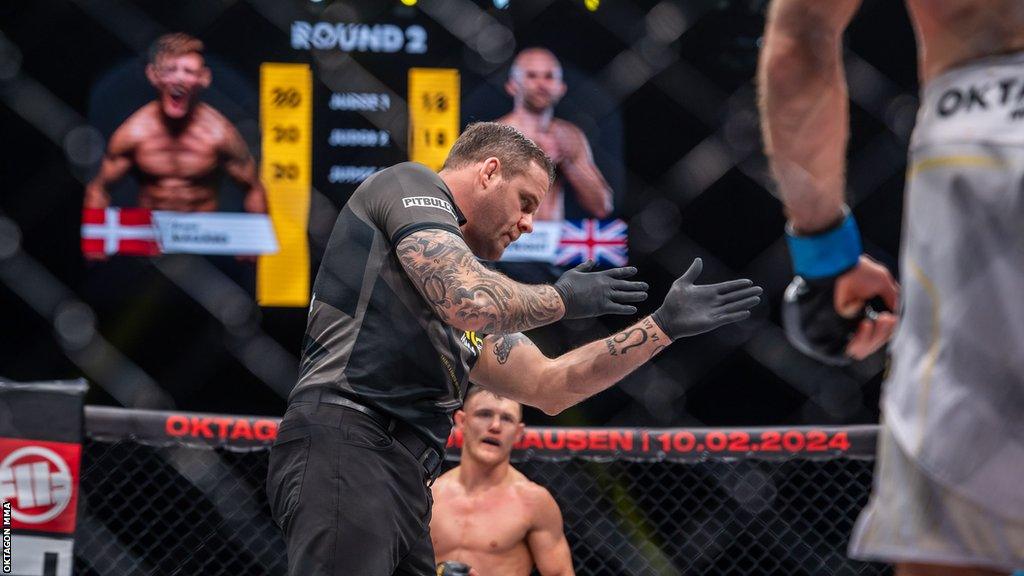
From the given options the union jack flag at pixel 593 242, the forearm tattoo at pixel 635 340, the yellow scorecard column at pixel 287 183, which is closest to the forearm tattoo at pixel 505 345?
the forearm tattoo at pixel 635 340

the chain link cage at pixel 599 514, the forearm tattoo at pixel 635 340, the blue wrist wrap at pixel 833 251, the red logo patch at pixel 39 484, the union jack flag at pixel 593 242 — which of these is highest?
the blue wrist wrap at pixel 833 251

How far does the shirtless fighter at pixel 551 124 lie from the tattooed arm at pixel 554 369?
1.58 meters

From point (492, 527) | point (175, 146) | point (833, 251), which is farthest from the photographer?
point (175, 146)

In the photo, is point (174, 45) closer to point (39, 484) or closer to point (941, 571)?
point (39, 484)

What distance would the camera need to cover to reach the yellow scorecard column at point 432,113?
12.0 ft

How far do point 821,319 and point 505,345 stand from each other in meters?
1.13

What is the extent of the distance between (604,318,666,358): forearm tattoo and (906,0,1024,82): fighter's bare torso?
3.24 ft

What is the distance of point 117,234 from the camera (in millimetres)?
3725

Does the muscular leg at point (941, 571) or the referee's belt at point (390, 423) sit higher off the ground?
the muscular leg at point (941, 571)

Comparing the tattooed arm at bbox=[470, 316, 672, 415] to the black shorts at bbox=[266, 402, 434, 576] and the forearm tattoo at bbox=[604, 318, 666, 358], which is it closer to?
the forearm tattoo at bbox=[604, 318, 666, 358]

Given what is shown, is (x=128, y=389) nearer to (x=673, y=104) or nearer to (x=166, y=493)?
(x=166, y=493)

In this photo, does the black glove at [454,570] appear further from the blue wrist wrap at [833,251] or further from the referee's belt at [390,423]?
the blue wrist wrap at [833,251]

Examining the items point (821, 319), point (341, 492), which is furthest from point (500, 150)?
point (821, 319)

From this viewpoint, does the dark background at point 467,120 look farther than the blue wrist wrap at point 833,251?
Yes
